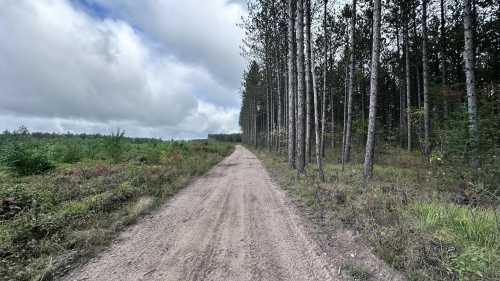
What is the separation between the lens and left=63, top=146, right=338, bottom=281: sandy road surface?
3068 mm

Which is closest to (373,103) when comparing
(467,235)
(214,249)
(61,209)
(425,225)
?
(425,225)

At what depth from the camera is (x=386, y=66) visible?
2402cm

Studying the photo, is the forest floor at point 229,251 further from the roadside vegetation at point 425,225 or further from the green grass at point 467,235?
the green grass at point 467,235

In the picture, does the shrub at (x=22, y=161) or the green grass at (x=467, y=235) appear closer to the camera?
the green grass at (x=467, y=235)

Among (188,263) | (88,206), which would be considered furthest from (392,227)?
(88,206)

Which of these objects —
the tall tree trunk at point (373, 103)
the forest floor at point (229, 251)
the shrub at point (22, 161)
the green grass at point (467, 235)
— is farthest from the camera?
the shrub at point (22, 161)

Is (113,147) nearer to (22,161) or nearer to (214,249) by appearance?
(22,161)

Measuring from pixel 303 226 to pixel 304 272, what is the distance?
→ 1.75m

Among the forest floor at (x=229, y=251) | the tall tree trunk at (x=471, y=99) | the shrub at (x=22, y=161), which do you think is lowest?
the forest floor at (x=229, y=251)

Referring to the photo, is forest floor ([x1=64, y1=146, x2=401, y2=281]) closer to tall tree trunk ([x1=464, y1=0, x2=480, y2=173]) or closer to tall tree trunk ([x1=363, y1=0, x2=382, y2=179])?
tall tree trunk ([x1=363, y1=0, x2=382, y2=179])

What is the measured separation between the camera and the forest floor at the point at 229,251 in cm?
305

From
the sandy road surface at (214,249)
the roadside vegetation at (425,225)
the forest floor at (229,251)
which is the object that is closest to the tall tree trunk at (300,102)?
the roadside vegetation at (425,225)

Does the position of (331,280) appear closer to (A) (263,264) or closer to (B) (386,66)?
(A) (263,264)

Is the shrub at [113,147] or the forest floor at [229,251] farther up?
the shrub at [113,147]
